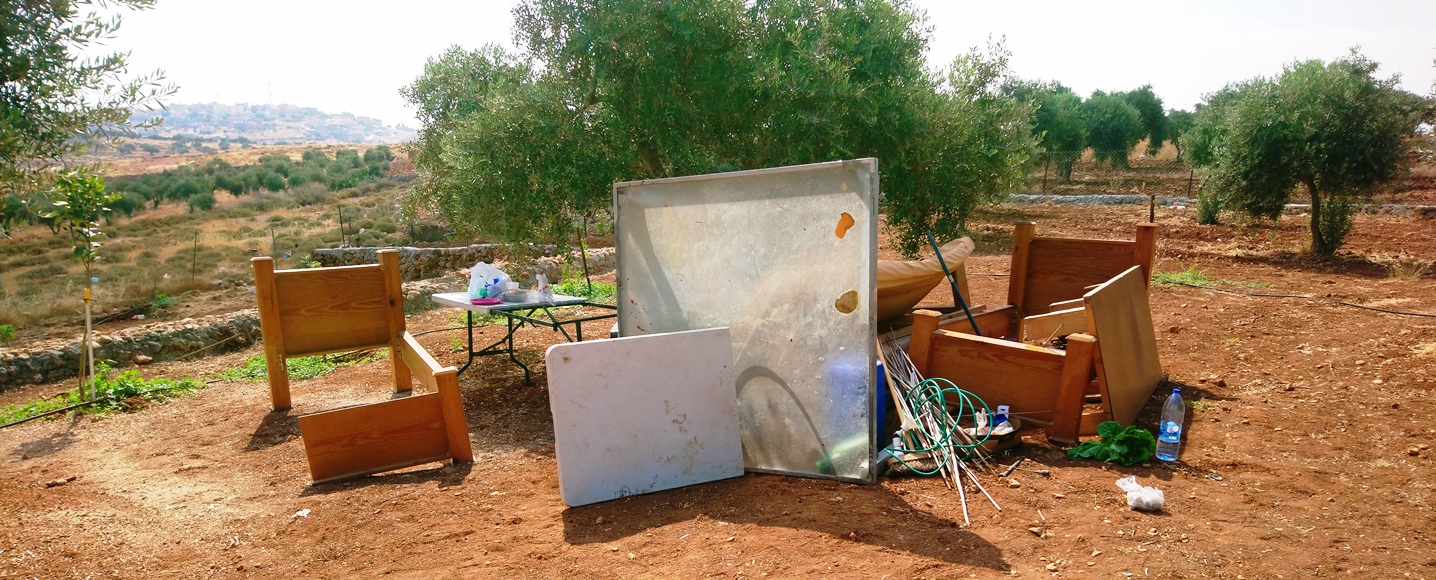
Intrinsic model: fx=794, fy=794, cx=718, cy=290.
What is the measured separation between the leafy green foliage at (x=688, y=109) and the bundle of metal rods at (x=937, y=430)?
7.40 feet

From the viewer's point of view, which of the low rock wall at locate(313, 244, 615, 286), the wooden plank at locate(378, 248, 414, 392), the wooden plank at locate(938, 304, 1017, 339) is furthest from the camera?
the low rock wall at locate(313, 244, 615, 286)

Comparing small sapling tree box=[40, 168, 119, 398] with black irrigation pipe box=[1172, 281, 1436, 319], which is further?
black irrigation pipe box=[1172, 281, 1436, 319]

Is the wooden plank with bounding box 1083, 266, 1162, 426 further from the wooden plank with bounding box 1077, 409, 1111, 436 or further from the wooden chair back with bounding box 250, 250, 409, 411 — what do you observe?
the wooden chair back with bounding box 250, 250, 409, 411

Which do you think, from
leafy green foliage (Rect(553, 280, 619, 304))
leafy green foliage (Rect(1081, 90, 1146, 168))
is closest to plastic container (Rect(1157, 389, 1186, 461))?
leafy green foliage (Rect(553, 280, 619, 304))

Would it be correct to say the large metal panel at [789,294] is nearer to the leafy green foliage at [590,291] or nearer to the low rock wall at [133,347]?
the leafy green foliage at [590,291]

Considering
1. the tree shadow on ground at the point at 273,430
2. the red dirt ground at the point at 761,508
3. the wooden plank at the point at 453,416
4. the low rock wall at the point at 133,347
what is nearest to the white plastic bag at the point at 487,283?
the red dirt ground at the point at 761,508

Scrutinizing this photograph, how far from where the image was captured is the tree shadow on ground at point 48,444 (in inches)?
217

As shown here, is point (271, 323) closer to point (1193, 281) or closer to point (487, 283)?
point (487, 283)

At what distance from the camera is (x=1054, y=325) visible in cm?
543

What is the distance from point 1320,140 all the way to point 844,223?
42.3 ft

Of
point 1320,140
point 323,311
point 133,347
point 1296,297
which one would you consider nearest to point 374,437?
point 323,311

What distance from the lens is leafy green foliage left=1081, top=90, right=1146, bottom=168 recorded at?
36938 millimetres

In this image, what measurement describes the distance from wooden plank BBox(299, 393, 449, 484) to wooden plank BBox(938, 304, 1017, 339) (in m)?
3.31

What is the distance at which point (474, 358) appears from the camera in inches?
310
